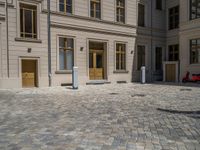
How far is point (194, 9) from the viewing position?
22.0 metres

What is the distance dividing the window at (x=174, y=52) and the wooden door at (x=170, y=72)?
A: 1.87m

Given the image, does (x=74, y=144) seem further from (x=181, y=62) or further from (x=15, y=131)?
(x=181, y=62)

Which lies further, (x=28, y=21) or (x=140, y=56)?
(x=140, y=56)

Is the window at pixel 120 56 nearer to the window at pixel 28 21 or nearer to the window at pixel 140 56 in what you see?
the window at pixel 140 56

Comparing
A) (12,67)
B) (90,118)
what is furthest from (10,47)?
(90,118)

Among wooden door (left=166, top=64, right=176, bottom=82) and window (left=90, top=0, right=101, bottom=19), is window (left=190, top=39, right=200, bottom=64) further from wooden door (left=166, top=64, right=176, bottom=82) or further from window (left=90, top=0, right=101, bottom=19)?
window (left=90, top=0, right=101, bottom=19)

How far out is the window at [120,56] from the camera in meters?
22.6

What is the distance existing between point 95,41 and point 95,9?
2772 mm

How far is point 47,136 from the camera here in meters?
5.50

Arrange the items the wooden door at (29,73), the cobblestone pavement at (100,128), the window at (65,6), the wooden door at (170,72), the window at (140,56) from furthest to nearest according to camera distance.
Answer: the window at (140,56), the wooden door at (170,72), the window at (65,6), the wooden door at (29,73), the cobblestone pavement at (100,128)

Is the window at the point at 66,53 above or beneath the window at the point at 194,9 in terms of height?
beneath

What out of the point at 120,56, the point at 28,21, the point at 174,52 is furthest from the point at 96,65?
the point at 174,52

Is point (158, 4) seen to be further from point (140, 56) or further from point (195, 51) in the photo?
point (195, 51)

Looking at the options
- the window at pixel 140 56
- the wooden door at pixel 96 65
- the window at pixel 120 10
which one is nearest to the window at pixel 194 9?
the window at pixel 140 56
